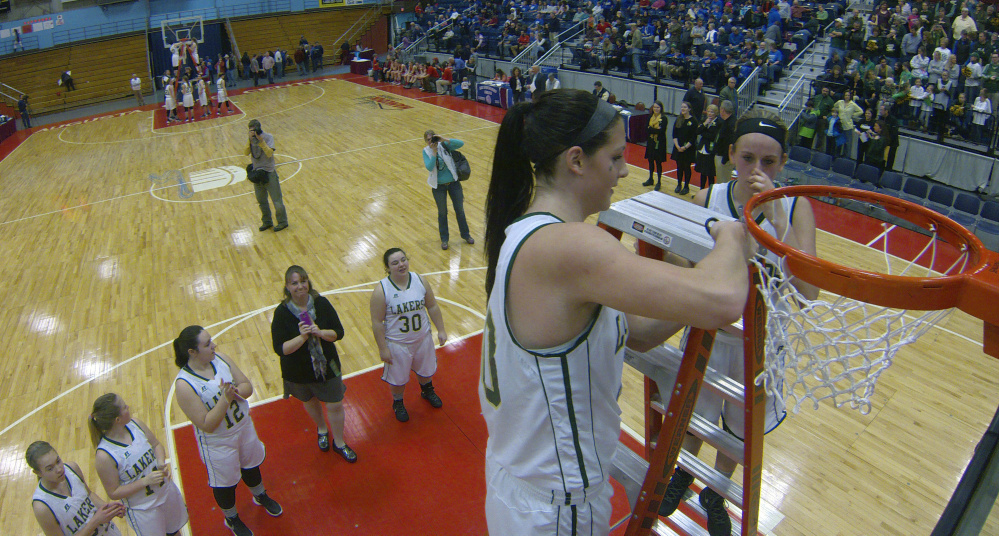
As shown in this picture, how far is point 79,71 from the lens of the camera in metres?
26.8

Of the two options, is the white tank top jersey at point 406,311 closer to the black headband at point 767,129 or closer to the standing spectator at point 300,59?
the black headband at point 767,129

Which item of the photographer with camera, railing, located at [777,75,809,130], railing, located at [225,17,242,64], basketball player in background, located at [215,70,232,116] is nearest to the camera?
the photographer with camera

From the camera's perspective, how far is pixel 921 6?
13695mm

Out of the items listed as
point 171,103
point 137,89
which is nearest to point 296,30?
point 137,89

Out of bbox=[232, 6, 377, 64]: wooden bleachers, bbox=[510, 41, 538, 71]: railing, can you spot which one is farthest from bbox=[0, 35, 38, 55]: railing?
bbox=[510, 41, 538, 71]: railing

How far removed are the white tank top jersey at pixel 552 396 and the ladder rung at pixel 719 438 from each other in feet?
1.44

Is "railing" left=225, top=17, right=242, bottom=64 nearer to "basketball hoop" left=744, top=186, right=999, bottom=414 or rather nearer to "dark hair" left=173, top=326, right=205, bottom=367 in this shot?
"dark hair" left=173, top=326, right=205, bottom=367

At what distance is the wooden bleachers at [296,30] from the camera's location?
3044cm

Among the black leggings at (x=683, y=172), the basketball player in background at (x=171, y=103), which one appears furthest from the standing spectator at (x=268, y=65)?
the black leggings at (x=683, y=172)

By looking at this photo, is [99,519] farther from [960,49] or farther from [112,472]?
[960,49]

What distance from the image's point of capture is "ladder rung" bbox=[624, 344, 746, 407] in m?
1.90

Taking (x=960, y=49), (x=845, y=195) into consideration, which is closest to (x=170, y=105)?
(x=960, y=49)

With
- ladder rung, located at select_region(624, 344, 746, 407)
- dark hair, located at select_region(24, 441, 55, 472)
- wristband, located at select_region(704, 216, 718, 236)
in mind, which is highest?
wristband, located at select_region(704, 216, 718, 236)

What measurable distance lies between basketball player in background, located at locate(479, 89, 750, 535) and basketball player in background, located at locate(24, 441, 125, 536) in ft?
9.97
